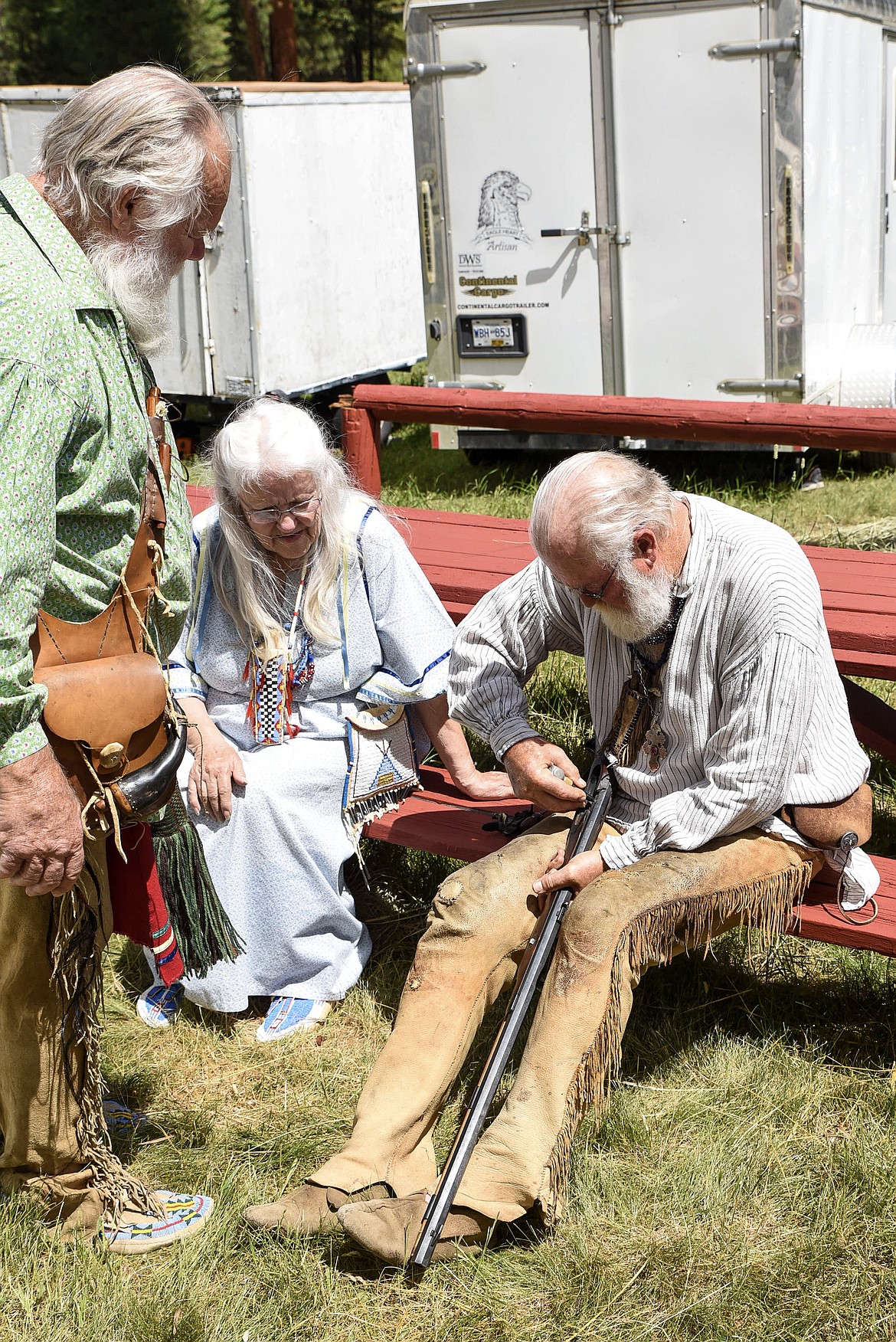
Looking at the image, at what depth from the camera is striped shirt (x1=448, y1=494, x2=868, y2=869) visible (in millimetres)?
2549

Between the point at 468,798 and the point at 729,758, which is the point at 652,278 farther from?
the point at 729,758

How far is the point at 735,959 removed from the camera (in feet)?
10.8

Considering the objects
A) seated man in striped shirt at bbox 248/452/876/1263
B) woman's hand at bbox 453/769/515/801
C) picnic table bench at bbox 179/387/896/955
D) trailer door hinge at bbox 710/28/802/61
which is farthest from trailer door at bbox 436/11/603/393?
seated man in striped shirt at bbox 248/452/876/1263

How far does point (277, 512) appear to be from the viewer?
309cm

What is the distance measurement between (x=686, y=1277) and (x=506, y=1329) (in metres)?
0.33

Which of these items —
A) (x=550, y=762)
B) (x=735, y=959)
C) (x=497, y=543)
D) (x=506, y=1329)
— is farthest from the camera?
(x=497, y=543)

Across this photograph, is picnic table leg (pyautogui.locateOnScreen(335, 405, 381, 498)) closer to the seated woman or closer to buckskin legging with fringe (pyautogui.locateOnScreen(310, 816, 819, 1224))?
the seated woman

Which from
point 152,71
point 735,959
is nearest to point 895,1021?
point 735,959

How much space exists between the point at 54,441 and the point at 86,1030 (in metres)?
1.07

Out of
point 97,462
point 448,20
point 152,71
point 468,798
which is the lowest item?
point 468,798

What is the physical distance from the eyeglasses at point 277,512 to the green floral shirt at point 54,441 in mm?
820

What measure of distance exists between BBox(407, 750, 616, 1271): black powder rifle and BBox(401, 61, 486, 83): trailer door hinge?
5501 millimetres

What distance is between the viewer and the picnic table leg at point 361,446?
14.7 feet

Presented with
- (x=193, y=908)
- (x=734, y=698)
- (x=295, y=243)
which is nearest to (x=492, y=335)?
(x=295, y=243)
